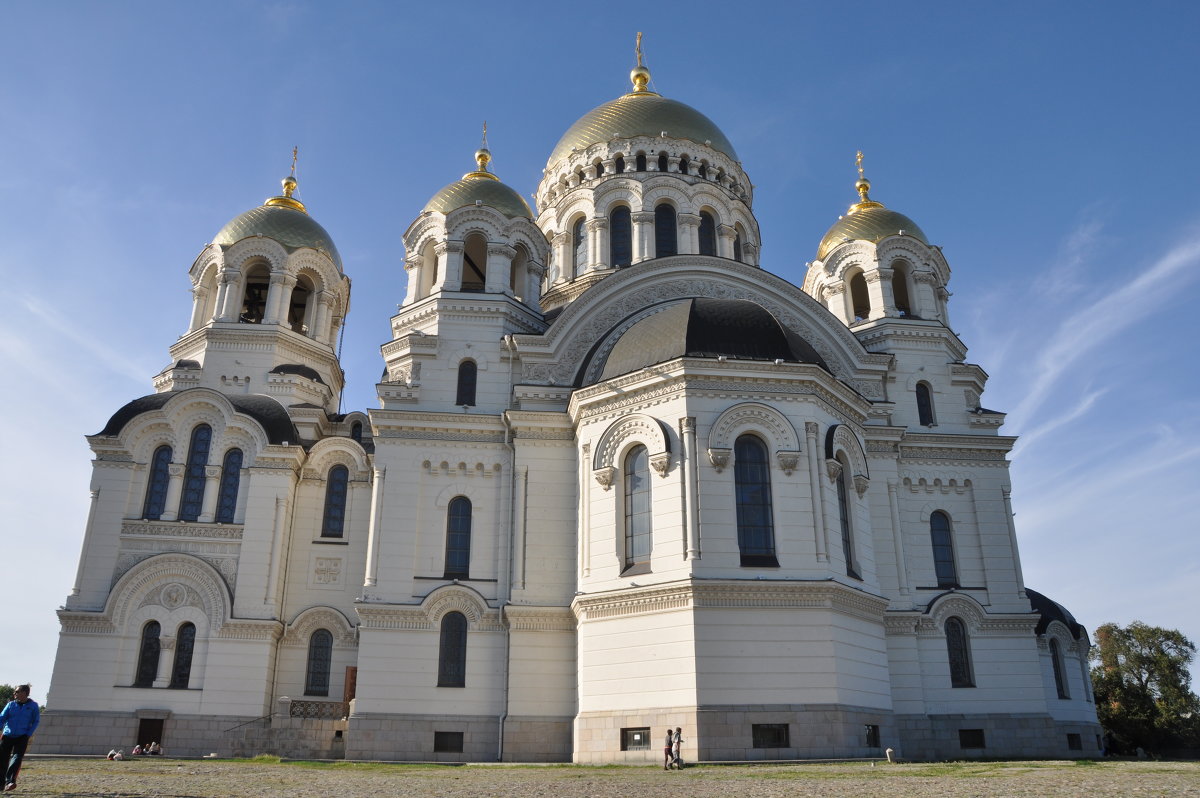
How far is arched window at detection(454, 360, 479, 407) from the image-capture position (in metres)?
23.1

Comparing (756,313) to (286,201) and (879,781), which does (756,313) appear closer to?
(879,781)

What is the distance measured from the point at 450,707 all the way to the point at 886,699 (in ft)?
30.6

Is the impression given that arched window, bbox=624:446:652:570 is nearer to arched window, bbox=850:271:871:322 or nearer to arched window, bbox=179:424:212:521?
arched window, bbox=850:271:871:322

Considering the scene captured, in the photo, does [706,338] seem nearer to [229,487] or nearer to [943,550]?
[943,550]

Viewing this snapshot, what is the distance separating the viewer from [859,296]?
2800 cm

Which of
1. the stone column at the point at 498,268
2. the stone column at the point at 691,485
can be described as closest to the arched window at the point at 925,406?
the stone column at the point at 691,485

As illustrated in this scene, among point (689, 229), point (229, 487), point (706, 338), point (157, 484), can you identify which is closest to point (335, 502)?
point (229, 487)

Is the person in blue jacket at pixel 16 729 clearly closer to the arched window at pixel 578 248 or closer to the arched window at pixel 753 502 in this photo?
the arched window at pixel 753 502

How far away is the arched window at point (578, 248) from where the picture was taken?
2884 centimetres

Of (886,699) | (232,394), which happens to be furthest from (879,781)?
(232,394)

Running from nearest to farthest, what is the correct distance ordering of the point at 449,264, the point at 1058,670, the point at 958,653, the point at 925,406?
the point at 958,653, the point at 1058,670, the point at 449,264, the point at 925,406

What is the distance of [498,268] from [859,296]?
11.1 metres

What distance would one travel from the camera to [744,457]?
1928cm

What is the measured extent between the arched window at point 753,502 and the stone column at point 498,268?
8543mm
